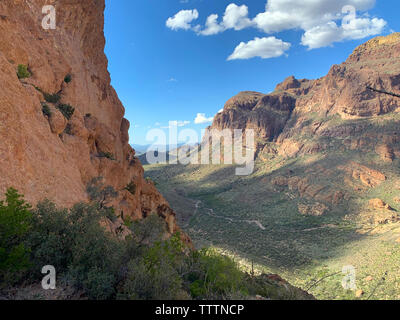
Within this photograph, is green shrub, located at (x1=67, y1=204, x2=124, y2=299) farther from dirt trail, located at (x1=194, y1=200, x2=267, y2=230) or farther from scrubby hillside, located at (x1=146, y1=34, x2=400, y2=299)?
dirt trail, located at (x1=194, y1=200, x2=267, y2=230)

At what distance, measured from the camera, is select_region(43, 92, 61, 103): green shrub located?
13297 millimetres

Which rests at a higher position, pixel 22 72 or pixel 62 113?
pixel 22 72

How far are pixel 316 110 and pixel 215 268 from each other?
10502cm

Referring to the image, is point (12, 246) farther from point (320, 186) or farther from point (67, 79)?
point (320, 186)

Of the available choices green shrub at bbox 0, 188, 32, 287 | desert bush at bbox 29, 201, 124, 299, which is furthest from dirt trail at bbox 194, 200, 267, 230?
green shrub at bbox 0, 188, 32, 287

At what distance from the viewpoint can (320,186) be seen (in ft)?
182

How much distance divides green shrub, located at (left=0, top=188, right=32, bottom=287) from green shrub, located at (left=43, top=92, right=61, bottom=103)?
10756 mm

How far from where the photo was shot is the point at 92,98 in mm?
18297

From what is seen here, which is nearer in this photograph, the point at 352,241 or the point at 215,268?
the point at 215,268

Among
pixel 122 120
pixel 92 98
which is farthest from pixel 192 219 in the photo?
pixel 92 98

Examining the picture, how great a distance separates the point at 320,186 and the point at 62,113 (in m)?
57.8

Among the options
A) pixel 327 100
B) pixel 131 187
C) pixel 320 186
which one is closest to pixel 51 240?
pixel 131 187
